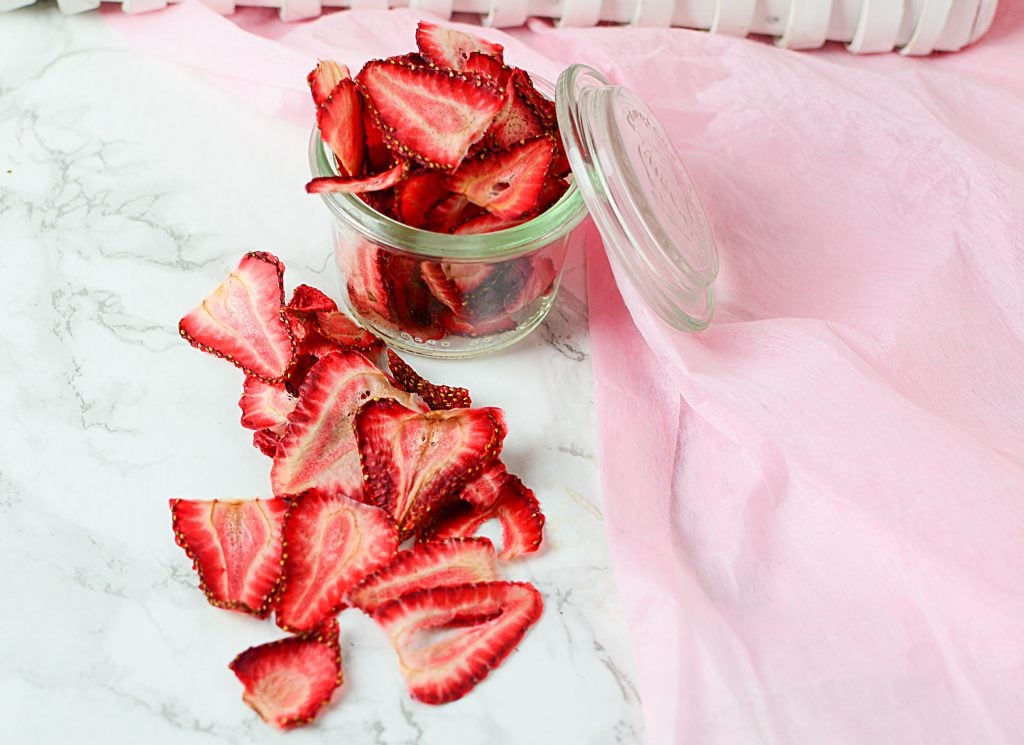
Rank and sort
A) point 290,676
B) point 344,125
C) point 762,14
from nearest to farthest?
1. point 290,676
2. point 344,125
3. point 762,14

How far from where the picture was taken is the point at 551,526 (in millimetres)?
834

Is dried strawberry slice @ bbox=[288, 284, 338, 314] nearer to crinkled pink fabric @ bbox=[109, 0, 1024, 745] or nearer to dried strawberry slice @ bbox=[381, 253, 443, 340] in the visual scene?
dried strawberry slice @ bbox=[381, 253, 443, 340]

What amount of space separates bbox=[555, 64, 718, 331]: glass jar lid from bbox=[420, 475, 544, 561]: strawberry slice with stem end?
0.52 ft

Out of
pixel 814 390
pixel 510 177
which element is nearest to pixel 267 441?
pixel 510 177

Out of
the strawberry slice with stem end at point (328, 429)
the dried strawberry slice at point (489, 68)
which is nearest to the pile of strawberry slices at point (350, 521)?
the strawberry slice with stem end at point (328, 429)

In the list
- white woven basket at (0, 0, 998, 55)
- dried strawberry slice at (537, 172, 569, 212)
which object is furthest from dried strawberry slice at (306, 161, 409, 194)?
white woven basket at (0, 0, 998, 55)

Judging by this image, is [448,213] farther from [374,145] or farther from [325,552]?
[325,552]

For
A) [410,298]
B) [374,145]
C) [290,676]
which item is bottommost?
[290,676]

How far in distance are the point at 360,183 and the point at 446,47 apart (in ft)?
0.51

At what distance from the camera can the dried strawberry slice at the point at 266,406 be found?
33.2 inches

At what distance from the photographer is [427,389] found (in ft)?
2.87

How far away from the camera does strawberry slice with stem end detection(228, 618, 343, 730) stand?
713mm

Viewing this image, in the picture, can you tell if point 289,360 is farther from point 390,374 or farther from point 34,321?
point 34,321

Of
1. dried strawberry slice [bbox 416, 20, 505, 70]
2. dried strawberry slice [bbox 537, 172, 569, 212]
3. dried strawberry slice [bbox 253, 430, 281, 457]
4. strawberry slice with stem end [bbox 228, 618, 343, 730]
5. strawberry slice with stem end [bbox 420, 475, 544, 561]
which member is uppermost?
dried strawberry slice [bbox 416, 20, 505, 70]
